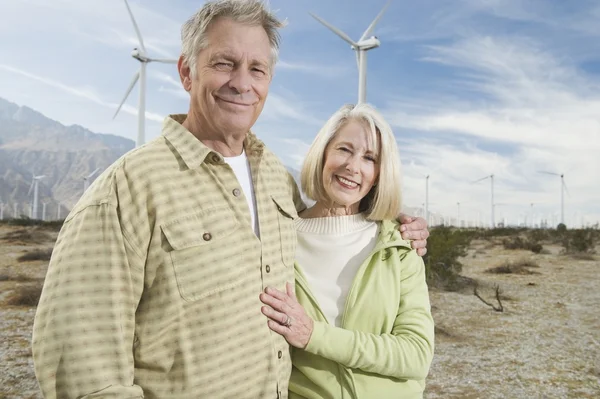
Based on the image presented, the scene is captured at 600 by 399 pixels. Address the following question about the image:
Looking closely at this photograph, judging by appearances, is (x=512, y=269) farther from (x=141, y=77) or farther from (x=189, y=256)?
(x=141, y=77)

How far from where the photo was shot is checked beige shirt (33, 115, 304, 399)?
227 cm

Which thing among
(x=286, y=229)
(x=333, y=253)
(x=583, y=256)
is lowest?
(x=583, y=256)

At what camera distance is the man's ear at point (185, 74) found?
9.82 ft

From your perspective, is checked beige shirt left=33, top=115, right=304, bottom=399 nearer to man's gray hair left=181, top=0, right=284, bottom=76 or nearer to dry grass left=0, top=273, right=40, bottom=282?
man's gray hair left=181, top=0, right=284, bottom=76

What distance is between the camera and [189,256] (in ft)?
8.31

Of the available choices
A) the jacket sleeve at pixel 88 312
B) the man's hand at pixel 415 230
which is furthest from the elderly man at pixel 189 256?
the man's hand at pixel 415 230

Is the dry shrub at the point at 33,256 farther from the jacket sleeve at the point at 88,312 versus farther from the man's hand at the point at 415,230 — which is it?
the jacket sleeve at the point at 88,312

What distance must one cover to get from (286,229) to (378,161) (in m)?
0.84

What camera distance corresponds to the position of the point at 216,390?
258cm

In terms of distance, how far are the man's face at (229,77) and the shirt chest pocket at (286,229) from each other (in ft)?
1.58

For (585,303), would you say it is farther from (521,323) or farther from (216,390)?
(216,390)

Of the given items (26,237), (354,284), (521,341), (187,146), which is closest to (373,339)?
(354,284)

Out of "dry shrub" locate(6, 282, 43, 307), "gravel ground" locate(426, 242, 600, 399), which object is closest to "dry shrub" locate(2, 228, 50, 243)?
"dry shrub" locate(6, 282, 43, 307)

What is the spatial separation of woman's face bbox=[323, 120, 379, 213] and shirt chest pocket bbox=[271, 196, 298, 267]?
401 millimetres
